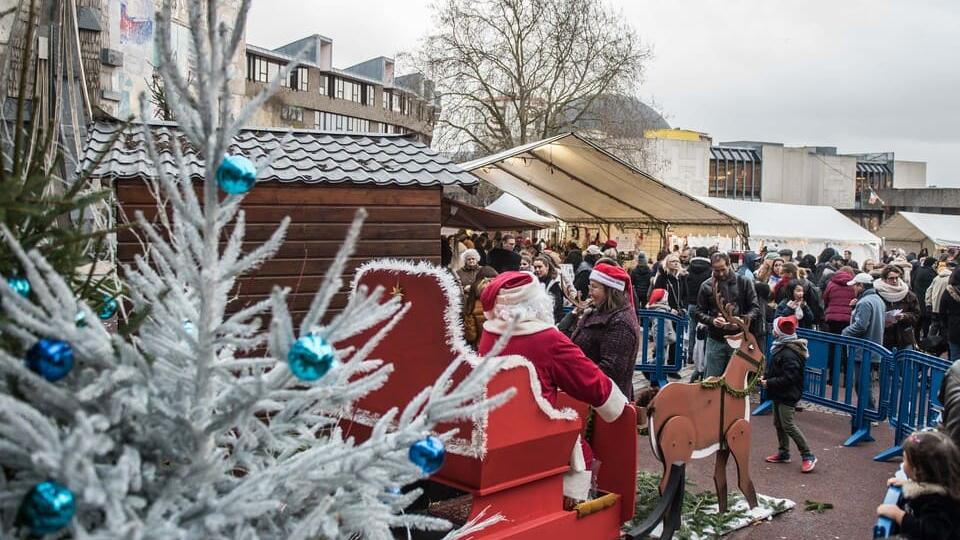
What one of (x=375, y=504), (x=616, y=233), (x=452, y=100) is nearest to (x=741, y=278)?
(x=375, y=504)

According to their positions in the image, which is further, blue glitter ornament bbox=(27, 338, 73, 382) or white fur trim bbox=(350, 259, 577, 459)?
white fur trim bbox=(350, 259, 577, 459)

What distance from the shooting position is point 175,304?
6.00 feet

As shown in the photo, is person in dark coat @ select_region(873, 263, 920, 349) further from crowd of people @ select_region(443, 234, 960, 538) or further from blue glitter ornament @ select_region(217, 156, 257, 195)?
blue glitter ornament @ select_region(217, 156, 257, 195)

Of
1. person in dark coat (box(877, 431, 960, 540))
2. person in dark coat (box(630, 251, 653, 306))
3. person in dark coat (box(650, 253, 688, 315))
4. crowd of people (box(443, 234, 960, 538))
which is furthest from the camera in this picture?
person in dark coat (box(630, 251, 653, 306))

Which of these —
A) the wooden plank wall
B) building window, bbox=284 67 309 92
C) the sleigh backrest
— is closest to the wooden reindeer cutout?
the sleigh backrest

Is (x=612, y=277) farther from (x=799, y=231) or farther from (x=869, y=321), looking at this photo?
(x=799, y=231)

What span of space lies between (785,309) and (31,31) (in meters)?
10.7

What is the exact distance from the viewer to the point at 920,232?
32531 millimetres

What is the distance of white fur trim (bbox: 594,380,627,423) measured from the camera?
4758mm

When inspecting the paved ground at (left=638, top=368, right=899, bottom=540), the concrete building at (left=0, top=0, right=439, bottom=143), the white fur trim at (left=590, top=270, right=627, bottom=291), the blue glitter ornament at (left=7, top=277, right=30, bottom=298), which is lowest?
the paved ground at (left=638, top=368, right=899, bottom=540)

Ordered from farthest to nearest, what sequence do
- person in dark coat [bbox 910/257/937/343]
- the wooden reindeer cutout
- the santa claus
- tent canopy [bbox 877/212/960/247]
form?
tent canopy [bbox 877/212/960/247], person in dark coat [bbox 910/257/937/343], the wooden reindeer cutout, the santa claus

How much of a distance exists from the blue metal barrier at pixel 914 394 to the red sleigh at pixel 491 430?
4.32m

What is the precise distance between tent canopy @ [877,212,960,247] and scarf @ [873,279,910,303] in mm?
23337

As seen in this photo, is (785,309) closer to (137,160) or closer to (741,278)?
(741,278)
